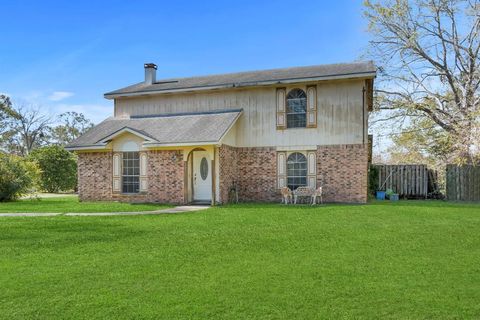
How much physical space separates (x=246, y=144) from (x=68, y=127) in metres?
40.9

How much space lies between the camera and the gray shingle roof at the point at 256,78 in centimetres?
1703

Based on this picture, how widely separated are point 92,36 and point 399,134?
1746 centimetres

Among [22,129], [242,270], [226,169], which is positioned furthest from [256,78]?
[22,129]

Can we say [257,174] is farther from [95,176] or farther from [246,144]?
[95,176]

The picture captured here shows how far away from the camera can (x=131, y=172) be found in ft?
59.7

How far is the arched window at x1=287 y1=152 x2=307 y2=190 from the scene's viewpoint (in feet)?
58.2

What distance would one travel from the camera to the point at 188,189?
17469 mm

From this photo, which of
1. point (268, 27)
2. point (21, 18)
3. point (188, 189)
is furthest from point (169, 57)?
point (188, 189)

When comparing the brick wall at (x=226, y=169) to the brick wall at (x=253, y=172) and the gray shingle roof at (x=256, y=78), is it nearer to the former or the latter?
the brick wall at (x=253, y=172)

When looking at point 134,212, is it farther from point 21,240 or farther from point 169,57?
point 169,57

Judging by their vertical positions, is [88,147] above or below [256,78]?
below

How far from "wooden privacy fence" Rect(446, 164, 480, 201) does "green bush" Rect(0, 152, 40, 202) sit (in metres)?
19.4

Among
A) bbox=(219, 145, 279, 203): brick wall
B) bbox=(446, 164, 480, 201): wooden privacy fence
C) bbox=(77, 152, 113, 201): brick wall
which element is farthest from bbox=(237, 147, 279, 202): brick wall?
bbox=(446, 164, 480, 201): wooden privacy fence

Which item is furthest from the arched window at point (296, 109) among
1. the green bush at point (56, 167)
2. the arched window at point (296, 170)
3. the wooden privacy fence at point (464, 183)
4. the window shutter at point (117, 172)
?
the green bush at point (56, 167)
